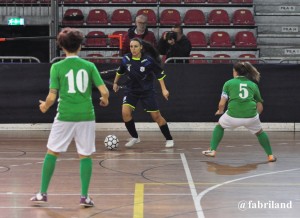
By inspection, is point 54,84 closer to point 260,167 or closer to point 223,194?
point 223,194

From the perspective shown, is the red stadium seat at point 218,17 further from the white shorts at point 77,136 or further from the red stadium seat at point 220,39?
the white shorts at point 77,136

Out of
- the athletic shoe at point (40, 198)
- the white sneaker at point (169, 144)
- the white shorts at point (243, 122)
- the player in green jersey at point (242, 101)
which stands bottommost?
the white sneaker at point (169, 144)

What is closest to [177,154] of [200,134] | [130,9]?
→ [200,134]

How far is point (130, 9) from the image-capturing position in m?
23.0

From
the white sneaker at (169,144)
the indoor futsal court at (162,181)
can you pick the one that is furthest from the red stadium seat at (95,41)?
the white sneaker at (169,144)

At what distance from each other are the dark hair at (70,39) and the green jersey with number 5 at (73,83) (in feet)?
0.42

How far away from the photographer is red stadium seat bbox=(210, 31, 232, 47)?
22.1m

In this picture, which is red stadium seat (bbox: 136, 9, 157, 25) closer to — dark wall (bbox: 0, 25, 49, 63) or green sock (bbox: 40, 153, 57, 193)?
dark wall (bbox: 0, 25, 49, 63)

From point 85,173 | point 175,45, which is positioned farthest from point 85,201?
point 175,45

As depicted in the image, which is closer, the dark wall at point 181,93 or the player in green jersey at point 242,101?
the player in green jersey at point 242,101

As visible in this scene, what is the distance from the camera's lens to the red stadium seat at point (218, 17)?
22703 mm

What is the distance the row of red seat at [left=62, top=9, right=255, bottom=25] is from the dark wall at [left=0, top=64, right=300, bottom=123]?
552cm

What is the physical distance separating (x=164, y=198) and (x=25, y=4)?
15.1m

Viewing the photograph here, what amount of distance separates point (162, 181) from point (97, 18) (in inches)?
531
